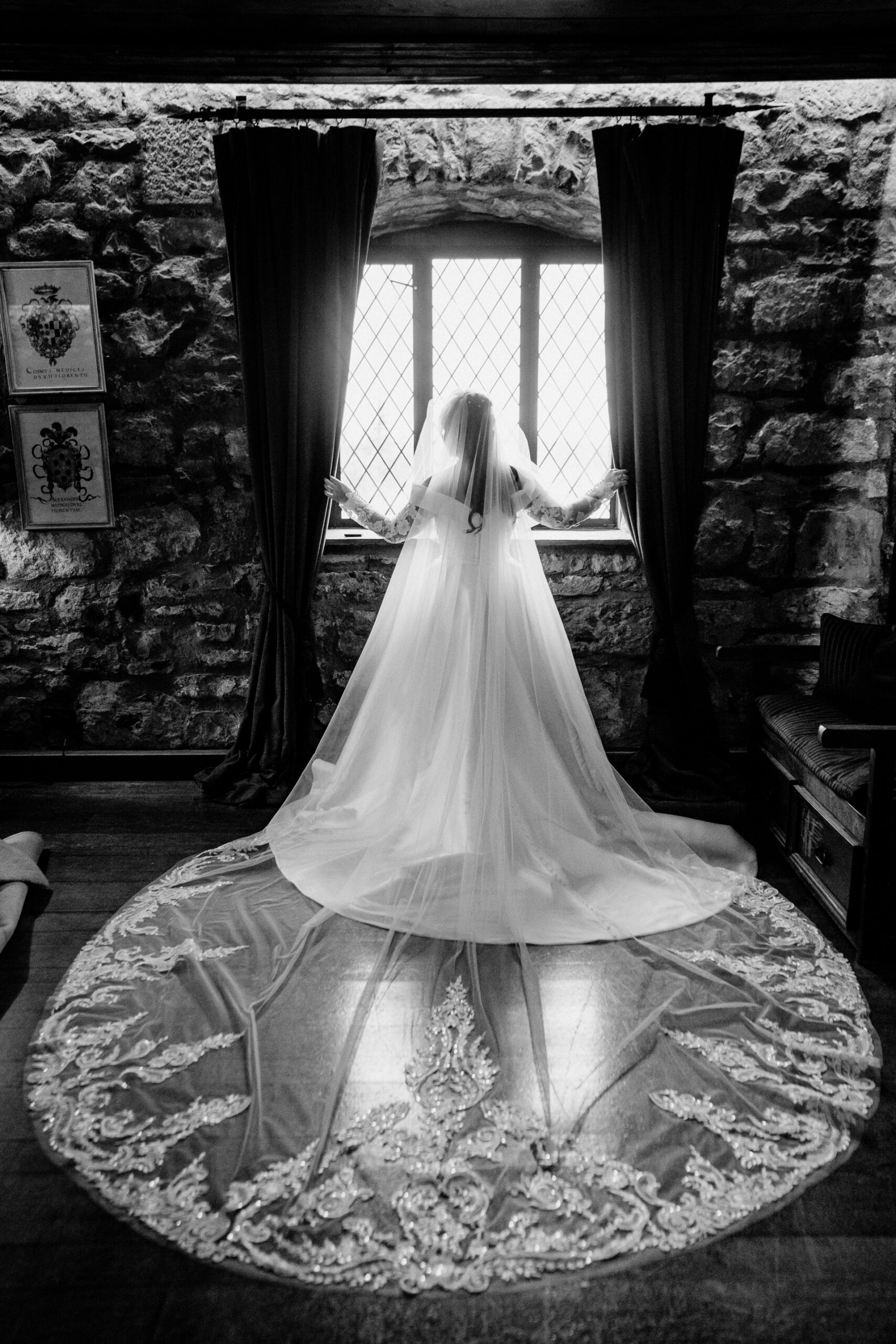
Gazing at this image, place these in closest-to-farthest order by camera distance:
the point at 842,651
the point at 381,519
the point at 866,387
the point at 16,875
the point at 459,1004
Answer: the point at 459,1004, the point at 16,875, the point at 842,651, the point at 381,519, the point at 866,387

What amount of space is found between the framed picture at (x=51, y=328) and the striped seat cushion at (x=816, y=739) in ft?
10.5

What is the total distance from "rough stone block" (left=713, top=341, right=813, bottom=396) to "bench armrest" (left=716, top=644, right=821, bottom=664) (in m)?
1.19

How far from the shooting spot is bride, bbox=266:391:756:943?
2.73m

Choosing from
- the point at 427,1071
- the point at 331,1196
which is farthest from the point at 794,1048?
the point at 331,1196

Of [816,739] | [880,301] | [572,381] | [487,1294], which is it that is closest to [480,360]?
[572,381]

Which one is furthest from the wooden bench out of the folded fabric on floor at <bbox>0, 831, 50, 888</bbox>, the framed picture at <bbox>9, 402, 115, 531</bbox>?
the framed picture at <bbox>9, 402, 115, 531</bbox>

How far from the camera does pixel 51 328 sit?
3.92 meters

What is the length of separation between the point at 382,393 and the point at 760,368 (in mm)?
1712

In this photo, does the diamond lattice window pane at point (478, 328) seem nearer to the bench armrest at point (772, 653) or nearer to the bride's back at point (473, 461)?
the bride's back at point (473, 461)

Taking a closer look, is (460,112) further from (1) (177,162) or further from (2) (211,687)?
(2) (211,687)

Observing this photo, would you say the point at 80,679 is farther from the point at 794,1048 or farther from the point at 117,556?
the point at 794,1048

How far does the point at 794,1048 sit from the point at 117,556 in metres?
3.40

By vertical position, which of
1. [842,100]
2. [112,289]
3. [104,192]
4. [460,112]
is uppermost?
[842,100]

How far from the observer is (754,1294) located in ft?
4.92
